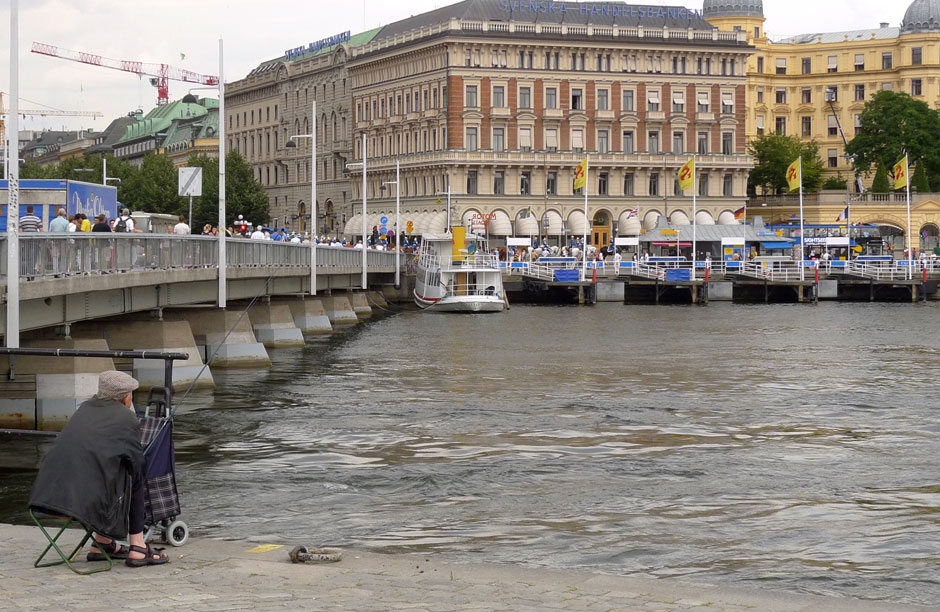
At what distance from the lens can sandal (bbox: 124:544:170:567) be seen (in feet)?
49.4

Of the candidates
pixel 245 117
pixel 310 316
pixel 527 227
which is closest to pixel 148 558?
pixel 310 316

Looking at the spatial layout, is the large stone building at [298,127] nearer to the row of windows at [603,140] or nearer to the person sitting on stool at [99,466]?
the row of windows at [603,140]

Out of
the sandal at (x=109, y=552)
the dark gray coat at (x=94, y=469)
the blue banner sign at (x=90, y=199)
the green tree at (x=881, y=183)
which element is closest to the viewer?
the dark gray coat at (x=94, y=469)

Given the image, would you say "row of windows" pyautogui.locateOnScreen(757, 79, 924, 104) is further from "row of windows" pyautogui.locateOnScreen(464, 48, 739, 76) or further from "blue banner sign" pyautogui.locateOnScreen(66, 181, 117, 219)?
"blue banner sign" pyautogui.locateOnScreen(66, 181, 117, 219)

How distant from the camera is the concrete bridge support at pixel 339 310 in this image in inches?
3019

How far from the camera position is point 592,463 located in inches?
1059

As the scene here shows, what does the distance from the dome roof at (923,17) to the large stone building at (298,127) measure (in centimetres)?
5656

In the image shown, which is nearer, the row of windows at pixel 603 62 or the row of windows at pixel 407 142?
the row of windows at pixel 603 62

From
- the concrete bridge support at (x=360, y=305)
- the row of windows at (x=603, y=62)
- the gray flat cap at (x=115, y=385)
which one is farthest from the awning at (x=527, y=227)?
the gray flat cap at (x=115, y=385)

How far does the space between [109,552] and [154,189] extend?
446ft

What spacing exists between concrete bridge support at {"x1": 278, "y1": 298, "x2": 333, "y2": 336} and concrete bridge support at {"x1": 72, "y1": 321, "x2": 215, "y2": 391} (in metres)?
26.7

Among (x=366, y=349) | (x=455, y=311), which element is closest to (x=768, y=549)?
(x=366, y=349)

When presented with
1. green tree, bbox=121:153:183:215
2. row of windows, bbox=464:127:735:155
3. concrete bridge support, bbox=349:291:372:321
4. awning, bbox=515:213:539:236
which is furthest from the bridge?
green tree, bbox=121:153:183:215

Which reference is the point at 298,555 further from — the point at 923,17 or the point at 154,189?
the point at 923,17
